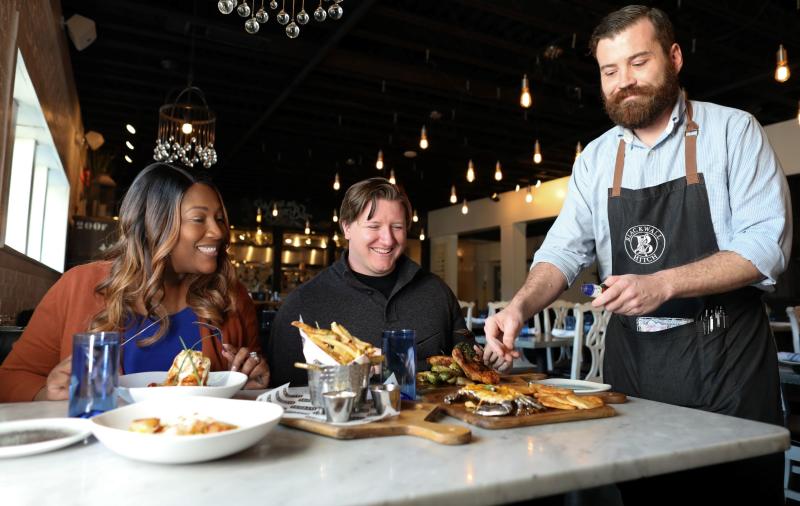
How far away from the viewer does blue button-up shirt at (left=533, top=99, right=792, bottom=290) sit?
1.60 meters

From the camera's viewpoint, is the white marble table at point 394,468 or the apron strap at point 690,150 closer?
the white marble table at point 394,468

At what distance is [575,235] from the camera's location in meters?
2.02

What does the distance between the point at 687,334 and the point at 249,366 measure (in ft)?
4.35

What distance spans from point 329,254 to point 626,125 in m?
11.8

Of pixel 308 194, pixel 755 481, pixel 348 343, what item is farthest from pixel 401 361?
pixel 308 194

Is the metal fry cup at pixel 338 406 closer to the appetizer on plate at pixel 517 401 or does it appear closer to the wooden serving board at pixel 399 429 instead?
the wooden serving board at pixel 399 429

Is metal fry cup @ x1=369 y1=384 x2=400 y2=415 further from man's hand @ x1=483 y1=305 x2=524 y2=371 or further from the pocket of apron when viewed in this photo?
the pocket of apron

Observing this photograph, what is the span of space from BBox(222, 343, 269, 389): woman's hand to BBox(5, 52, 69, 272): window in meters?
2.05

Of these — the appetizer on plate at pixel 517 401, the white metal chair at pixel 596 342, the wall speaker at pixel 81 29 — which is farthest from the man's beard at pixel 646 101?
the wall speaker at pixel 81 29

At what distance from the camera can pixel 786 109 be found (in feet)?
22.8

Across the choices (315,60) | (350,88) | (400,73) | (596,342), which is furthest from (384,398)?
(350,88)

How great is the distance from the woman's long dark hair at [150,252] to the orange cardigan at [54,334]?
5 centimetres

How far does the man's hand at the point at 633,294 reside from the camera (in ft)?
4.55

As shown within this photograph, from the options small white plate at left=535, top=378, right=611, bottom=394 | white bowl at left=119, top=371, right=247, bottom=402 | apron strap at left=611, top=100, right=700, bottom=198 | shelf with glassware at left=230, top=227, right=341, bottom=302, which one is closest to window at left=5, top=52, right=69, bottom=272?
white bowl at left=119, top=371, right=247, bottom=402
